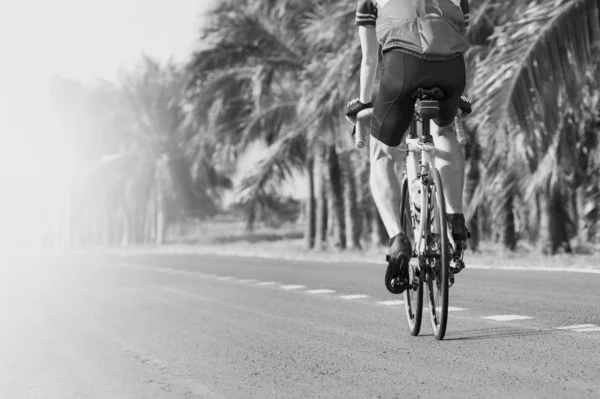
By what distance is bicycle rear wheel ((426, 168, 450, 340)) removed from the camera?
4586mm

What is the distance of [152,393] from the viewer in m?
4.20

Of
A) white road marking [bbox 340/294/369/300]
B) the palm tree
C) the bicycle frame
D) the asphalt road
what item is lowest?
the asphalt road

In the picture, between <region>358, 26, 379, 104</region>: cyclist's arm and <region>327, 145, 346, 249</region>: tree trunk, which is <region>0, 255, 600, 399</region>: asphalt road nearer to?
<region>358, 26, 379, 104</region>: cyclist's arm

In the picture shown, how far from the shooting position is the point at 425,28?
15.0 feet

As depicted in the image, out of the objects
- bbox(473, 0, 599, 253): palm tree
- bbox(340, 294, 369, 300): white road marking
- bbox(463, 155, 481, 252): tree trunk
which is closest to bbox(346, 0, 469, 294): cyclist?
bbox(340, 294, 369, 300): white road marking

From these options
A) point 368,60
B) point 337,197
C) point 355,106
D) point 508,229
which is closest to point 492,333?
point 355,106

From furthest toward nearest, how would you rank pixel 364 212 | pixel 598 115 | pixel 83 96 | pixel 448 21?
1. pixel 83 96
2. pixel 364 212
3. pixel 598 115
4. pixel 448 21

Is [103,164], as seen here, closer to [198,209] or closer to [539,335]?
[198,209]

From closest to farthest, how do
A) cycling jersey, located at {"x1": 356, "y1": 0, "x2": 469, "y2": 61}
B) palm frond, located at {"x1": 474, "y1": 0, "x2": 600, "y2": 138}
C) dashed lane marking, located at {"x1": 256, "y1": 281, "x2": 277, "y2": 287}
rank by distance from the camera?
cycling jersey, located at {"x1": 356, "y1": 0, "x2": 469, "y2": 61} → dashed lane marking, located at {"x1": 256, "y1": 281, "x2": 277, "y2": 287} → palm frond, located at {"x1": 474, "y1": 0, "x2": 600, "y2": 138}

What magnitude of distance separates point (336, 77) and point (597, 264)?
658 cm

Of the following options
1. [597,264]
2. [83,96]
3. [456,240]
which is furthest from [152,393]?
[83,96]

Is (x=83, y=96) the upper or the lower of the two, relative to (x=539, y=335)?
upper

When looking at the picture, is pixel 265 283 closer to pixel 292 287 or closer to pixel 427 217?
pixel 292 287

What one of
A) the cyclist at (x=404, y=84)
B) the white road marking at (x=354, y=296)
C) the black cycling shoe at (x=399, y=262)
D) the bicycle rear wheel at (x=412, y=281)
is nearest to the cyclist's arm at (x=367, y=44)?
the cyclist at (x=404, y=84)
